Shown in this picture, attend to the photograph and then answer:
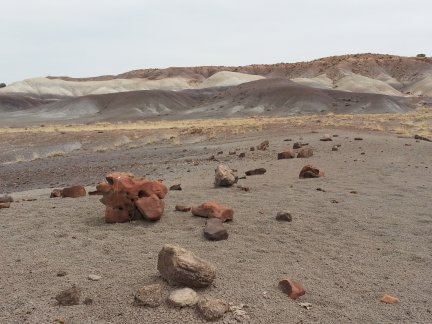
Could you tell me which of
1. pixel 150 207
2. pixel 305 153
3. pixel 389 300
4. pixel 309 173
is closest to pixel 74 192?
pixel 150 207

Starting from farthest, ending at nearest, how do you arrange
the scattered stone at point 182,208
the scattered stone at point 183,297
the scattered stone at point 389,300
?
the scattered stone at point 182,208 → the scattered stone at point 389,300 → the scattered stone at point 183,297

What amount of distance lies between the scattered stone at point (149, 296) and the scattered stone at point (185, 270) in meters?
0.19

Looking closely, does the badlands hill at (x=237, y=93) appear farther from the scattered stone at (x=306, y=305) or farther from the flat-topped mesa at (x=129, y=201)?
the scattered stone at (x=306, y=305)

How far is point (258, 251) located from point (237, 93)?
70.3 metres

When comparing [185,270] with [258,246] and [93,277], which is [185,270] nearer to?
[93,277]

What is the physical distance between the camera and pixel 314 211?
26.2ft

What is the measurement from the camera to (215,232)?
20.7 ft

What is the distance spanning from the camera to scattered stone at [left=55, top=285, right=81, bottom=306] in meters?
4.51

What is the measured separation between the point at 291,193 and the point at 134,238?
12.8ft

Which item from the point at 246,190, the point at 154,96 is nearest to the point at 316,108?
the point at 154,96

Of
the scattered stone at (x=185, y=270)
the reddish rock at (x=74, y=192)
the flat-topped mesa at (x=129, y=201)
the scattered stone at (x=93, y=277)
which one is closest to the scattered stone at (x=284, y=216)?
the flat-topped mesa at (x=129, y=201)

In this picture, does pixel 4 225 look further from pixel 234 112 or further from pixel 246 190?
pixel 234 112

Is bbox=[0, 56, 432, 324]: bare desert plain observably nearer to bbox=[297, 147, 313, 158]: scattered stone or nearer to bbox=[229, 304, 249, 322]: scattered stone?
bbox=[229, 304, 249, 322]: scattered stone

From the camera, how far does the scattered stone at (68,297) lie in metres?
4.51
